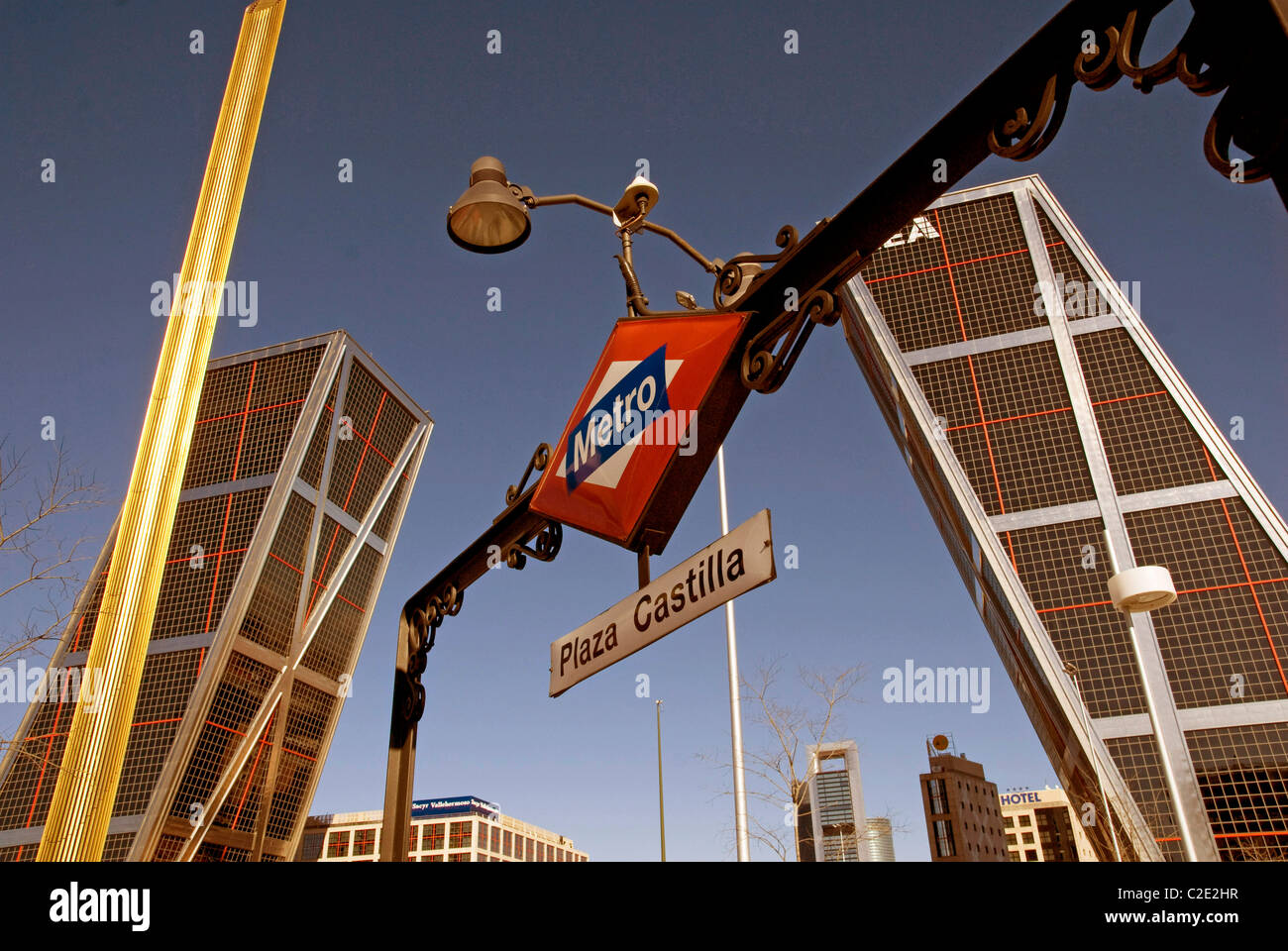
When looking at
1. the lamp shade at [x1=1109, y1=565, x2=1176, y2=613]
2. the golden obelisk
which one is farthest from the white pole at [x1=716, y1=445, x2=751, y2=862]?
the golden obelisk

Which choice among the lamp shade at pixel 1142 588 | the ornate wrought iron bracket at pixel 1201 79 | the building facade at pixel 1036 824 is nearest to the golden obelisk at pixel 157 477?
the lamp shade at pixel 1142 588

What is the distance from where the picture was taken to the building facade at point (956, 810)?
91.7 metres

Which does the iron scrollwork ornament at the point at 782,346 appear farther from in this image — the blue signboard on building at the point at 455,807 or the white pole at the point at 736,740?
the blue signboard on building at the point at 455,807

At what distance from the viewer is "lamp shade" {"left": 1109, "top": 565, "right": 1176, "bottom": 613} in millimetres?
11125

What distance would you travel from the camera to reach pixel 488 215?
4824 millimetres

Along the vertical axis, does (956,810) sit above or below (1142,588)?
above

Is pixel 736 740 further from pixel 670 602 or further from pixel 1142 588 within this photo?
pixel 670 602

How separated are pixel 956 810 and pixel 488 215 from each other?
98.5 m

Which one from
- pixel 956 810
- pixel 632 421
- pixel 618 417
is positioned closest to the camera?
pixel 632 421

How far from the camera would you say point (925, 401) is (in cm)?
4012

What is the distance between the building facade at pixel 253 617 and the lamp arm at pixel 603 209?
153ft

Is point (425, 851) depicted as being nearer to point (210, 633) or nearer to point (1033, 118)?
point (210, 633)

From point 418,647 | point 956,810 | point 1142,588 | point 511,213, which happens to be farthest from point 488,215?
point 956,810
